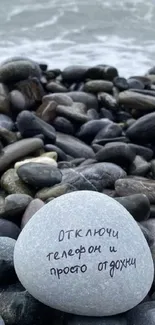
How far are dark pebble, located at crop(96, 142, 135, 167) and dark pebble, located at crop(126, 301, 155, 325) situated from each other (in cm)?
179

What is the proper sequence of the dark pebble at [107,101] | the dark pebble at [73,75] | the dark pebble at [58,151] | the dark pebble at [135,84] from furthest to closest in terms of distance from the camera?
the dark pebble at [73,75] < the dark pebble at [135,84] < the dark pebble at [107,101] < the dark pebble at [58,151]

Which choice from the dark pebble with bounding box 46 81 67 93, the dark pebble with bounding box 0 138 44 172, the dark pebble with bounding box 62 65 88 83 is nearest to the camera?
the dark pebble with bounding box 0 138 44 172

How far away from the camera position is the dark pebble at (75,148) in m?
4.57

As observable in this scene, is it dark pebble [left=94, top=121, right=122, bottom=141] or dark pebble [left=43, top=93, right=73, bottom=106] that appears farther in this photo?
dark pebble [left=43, top=93, right=73, bottom=106]

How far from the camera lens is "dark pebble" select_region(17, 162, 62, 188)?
378cm

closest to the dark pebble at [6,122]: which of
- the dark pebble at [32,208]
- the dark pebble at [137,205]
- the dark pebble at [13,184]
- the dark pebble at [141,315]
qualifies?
the dark pebble at [13,184]

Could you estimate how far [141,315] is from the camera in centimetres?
246

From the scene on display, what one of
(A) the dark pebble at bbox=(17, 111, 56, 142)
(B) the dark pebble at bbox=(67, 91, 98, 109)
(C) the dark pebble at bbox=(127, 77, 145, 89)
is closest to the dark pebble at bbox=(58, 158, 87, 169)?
(A) the dark pebble at bbox=(17, 111, 56, 142)

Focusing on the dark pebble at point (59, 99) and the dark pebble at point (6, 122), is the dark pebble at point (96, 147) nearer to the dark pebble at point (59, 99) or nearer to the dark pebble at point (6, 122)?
the dark pebble at point (6, 122)

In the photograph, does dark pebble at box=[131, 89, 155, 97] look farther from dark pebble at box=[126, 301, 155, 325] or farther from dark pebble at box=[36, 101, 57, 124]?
dark pebble at box=[126, 301, 155, 325]

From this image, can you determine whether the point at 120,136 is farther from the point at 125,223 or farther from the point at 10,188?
the point at 125,223

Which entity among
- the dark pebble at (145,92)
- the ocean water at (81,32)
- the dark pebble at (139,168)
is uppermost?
the dark pebble at (139,168)

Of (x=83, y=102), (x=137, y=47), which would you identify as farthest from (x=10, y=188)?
(x=137, y=47)

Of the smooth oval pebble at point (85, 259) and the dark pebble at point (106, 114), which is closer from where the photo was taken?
the smooth oval pebble at point (85, 259)
